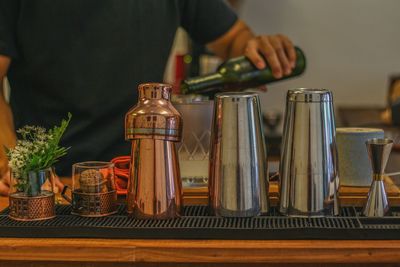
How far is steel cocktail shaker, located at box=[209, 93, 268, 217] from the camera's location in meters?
1.27

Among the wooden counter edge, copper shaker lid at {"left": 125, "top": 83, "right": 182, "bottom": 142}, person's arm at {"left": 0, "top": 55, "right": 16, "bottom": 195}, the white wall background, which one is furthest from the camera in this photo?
the white wall background

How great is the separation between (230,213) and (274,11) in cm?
327

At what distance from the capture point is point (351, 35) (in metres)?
4.32

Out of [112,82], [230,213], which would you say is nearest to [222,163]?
[230,213]

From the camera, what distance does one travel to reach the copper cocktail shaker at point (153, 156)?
4.11ft

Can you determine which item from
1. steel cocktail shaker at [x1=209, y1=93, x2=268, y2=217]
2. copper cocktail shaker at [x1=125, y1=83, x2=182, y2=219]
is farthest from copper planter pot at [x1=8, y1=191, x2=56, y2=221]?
steel cocktail shaker at [x1=209, y1=93, x2=268, y2=217]

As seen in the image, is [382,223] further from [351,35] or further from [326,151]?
[351,35]

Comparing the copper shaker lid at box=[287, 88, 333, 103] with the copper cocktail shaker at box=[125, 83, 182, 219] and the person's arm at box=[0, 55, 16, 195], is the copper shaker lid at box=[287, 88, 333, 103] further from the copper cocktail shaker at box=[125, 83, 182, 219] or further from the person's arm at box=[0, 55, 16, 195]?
the person's arm at box=[0, 55, 16, 195]

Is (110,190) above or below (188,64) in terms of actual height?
below

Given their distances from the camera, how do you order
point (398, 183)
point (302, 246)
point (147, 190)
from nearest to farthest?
point (302, 246) < point (147, 190) < point (398, 183)

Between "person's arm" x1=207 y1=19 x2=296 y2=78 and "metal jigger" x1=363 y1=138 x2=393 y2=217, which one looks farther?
"person's arm" x1=207 y1=19 x2=296 y2=78

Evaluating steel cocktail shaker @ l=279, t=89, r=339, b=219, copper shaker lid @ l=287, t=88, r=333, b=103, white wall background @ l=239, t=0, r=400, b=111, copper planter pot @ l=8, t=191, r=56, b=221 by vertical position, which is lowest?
copper planter pot @ l=8, t=191, r=56, b=221

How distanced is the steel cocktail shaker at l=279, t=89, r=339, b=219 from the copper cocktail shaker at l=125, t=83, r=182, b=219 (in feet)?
0.67

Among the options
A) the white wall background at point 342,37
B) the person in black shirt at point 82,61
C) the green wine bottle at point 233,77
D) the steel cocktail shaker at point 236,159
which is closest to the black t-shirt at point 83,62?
the person in black shirt at point 82,61
